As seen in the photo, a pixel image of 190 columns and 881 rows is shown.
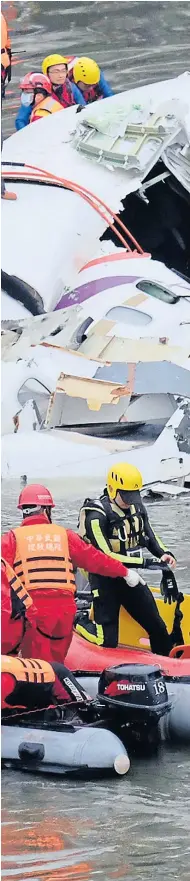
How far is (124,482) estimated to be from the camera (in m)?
4.73

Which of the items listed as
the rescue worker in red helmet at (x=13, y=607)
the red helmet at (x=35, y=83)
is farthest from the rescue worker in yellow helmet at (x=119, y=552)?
the red helmet at (x=35, y=83)

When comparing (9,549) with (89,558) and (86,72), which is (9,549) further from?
(86,72)

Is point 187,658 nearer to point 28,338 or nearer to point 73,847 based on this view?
point 73,847

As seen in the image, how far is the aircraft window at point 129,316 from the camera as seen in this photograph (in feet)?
19.6

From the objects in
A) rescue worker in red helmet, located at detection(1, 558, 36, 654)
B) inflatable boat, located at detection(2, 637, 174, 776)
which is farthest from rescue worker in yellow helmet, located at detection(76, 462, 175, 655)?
rescue worker in red helmet, located at detection(1, 558, 36, 654)

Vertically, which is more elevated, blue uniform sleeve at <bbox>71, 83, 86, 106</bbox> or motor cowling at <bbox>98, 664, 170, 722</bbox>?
blue uniform sleeve at <bbox>71, 83, 86, 106</bbox>

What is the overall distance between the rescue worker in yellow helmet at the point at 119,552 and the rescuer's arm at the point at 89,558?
183mm

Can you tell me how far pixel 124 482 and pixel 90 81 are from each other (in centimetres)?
225

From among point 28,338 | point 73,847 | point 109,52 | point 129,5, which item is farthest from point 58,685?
point 109,52

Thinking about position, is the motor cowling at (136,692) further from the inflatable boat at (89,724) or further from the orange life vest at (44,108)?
the orange life vest at (44,108)

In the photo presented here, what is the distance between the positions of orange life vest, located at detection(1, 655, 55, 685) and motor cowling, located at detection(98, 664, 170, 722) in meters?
0.20

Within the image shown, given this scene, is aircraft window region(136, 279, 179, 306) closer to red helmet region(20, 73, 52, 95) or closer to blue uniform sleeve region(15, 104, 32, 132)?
blue uniform sleeve region(15, 104, 32, 132)

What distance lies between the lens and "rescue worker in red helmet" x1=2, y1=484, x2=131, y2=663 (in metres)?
4.33

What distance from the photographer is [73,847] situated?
3863 millimetres
